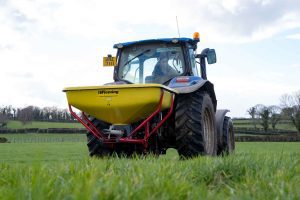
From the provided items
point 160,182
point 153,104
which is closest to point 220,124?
point 153,104

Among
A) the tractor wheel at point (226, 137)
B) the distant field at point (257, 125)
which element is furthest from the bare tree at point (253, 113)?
the tractor wheel at point (226, 137)

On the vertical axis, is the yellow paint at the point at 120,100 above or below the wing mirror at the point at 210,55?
below

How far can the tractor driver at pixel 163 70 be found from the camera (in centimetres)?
816

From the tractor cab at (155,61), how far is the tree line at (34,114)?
84.1 m

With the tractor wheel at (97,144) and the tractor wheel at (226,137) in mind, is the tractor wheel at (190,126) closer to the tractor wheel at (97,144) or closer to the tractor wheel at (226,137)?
the tractor wheel at (97,144)

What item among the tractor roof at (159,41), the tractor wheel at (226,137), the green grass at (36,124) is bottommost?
the green grass at (36,124)

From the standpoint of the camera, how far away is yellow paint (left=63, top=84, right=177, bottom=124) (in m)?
6.59

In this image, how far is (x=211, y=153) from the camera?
813 centimetres

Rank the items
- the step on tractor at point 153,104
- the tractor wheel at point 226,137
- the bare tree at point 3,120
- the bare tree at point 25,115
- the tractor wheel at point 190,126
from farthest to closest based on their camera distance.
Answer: the bare tree at point 25,115, the bare tree at point 3,120, the tractor wheel at point 226,137, the tractor wheel at point 190,126, the step on tractor at point 153,104

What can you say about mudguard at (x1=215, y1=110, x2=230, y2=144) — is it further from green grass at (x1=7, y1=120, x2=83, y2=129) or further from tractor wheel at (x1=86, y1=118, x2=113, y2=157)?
green grass at (x1=7, y1=120, x2=83, y2=129)

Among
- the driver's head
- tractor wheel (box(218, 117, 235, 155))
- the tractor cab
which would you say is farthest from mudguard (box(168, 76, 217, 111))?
tractor wheel (box(218, 117, 235, 155))

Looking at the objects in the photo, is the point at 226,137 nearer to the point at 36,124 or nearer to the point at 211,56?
the point at 211,56

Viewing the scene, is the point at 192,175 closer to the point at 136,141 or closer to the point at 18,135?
the point at 136,141

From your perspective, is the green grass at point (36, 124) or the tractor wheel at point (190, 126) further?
the green grass at point (36, 124)
